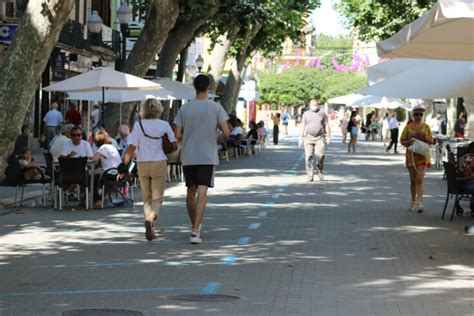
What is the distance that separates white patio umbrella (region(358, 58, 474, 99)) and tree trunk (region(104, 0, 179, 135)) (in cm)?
1036

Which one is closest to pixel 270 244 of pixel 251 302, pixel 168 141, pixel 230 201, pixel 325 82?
pixel 168 141

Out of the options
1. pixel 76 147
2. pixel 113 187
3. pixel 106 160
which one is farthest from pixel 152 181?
pixel 76 147

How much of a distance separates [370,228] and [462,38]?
307 cm

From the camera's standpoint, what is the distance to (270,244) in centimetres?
1355

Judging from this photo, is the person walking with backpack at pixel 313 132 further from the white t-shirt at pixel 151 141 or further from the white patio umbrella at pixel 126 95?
the white t-shirt at pixel 151 141

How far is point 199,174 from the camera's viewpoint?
45.2ft

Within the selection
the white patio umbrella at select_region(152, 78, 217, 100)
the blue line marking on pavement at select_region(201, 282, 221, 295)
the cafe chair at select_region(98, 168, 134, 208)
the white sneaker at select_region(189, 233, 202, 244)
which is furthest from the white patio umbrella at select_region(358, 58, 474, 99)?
the white patio umbrella at select_region(152, 78, 217, 100)

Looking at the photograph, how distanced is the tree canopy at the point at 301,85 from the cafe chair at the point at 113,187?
4040 inches

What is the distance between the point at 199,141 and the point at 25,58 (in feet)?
12.2

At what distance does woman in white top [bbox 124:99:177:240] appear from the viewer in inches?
551

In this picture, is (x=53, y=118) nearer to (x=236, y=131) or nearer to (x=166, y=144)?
(x=236, y=131)

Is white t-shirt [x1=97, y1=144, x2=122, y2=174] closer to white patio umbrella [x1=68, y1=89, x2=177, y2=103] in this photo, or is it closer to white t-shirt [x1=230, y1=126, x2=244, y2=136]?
white patio umbrella [x1=68, y1=89, x2=177, y2=103]

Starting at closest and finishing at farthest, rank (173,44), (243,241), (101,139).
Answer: (243,241) < (101,139) < (173,44)

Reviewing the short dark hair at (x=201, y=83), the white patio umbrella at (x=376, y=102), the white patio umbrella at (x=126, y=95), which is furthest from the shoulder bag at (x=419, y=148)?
the white patio umbrella at (x=376, y=102)
